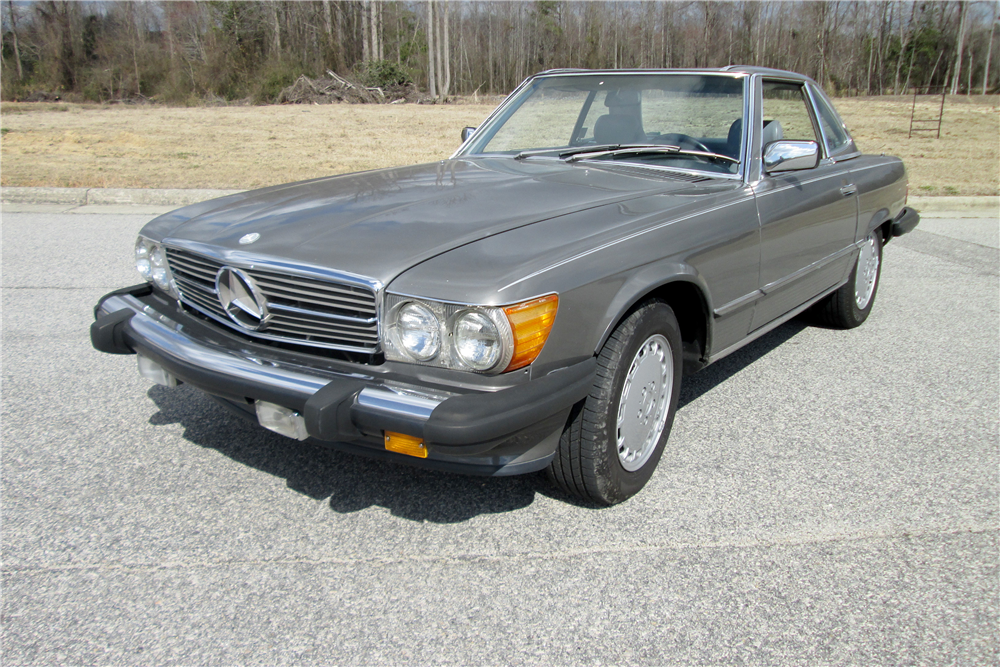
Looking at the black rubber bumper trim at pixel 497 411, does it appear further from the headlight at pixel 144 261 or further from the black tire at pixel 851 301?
the black tire at pixel 851 301

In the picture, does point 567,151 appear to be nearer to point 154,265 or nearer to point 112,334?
point 154,265

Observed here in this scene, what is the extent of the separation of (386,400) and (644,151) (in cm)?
202

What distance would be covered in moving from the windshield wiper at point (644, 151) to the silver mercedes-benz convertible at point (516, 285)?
10mm

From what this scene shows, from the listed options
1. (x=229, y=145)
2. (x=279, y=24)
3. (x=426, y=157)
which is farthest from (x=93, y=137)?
(x=279, y=24)

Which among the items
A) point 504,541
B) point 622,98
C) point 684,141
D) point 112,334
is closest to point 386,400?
point 504,541

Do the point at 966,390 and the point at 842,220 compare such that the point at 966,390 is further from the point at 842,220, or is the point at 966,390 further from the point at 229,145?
the point at 229,145

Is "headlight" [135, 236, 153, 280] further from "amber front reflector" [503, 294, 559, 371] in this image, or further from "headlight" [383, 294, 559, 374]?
"amber front reflector" [503, 294, 559, 371]

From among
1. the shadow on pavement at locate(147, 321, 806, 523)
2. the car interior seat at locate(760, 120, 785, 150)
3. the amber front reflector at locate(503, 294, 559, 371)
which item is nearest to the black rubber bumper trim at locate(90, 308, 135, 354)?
the shadow on pavement at locate(147, 321, 806, 523)

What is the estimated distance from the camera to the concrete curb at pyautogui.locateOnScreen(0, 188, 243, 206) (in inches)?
371

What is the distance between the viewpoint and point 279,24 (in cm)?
3659

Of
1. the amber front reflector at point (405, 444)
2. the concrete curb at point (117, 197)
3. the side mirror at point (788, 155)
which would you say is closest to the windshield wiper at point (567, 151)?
the side mirror at point (788, 155)

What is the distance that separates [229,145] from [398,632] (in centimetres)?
1484

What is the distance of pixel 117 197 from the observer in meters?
9.45

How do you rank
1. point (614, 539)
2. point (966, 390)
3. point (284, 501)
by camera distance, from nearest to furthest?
point (614, 539) < point (284, 501) < point (966, 390)
